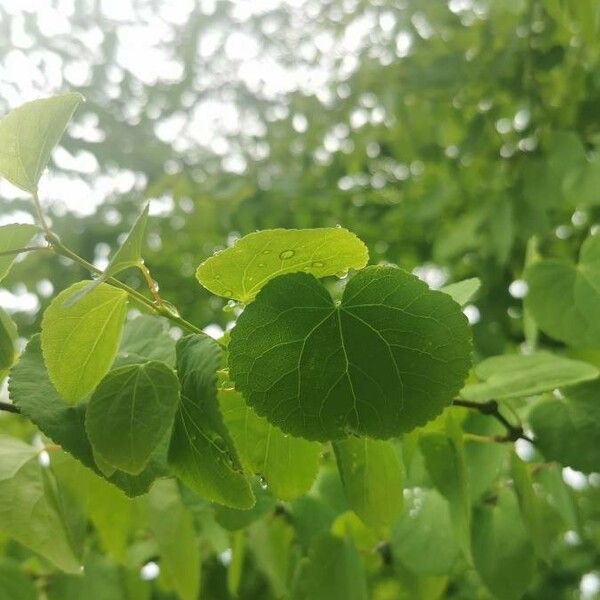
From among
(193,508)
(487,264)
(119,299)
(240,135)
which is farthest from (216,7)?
(119,299)

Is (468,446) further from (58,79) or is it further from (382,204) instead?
(58,79)

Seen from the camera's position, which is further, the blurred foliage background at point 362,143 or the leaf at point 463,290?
the blurred foliage background at point 362,143

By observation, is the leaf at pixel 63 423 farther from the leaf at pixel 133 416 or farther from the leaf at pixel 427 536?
the leaf at pixel 427 536

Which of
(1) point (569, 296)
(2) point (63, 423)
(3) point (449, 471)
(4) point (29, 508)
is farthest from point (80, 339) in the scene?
(1) point (569, 296)

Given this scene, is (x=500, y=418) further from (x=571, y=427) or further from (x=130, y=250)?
(x=130, y=250)

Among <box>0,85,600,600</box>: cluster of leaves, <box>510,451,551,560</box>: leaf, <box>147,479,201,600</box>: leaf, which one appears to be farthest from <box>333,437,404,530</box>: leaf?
<box>147,479,201,600</box>: leaf

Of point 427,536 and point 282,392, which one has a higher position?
point 282,392

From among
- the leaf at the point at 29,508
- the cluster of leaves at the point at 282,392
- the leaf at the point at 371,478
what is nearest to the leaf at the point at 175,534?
the cluster of leaves at the point at 282,392
